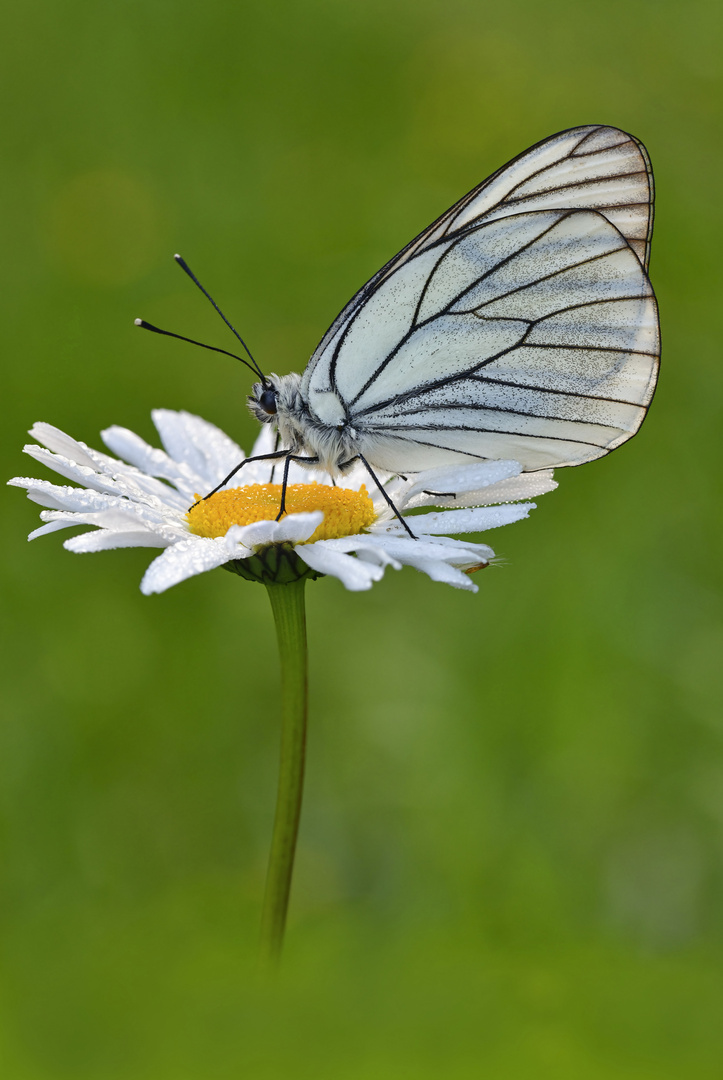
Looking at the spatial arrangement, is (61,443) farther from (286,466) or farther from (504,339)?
(504,339)

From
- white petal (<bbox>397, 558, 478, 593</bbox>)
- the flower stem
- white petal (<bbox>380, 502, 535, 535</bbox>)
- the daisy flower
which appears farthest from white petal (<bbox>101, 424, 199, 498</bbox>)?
white petal (<bbox>397, 558, 478, 593</bbox>)

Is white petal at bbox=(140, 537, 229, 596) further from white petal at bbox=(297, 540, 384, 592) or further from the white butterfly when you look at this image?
the white butterfly

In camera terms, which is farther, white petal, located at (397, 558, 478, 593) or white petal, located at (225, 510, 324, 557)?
white petal, located at (225, 510, 324, 557)

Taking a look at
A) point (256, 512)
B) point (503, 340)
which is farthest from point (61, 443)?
point (503, 340)

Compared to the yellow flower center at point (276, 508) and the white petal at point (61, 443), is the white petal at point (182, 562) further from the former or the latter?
the white petal at point (61, 443)

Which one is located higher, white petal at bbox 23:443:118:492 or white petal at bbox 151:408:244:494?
white petal at bbox 151:408:244:494

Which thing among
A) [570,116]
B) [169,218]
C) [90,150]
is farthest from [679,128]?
[90,150]
